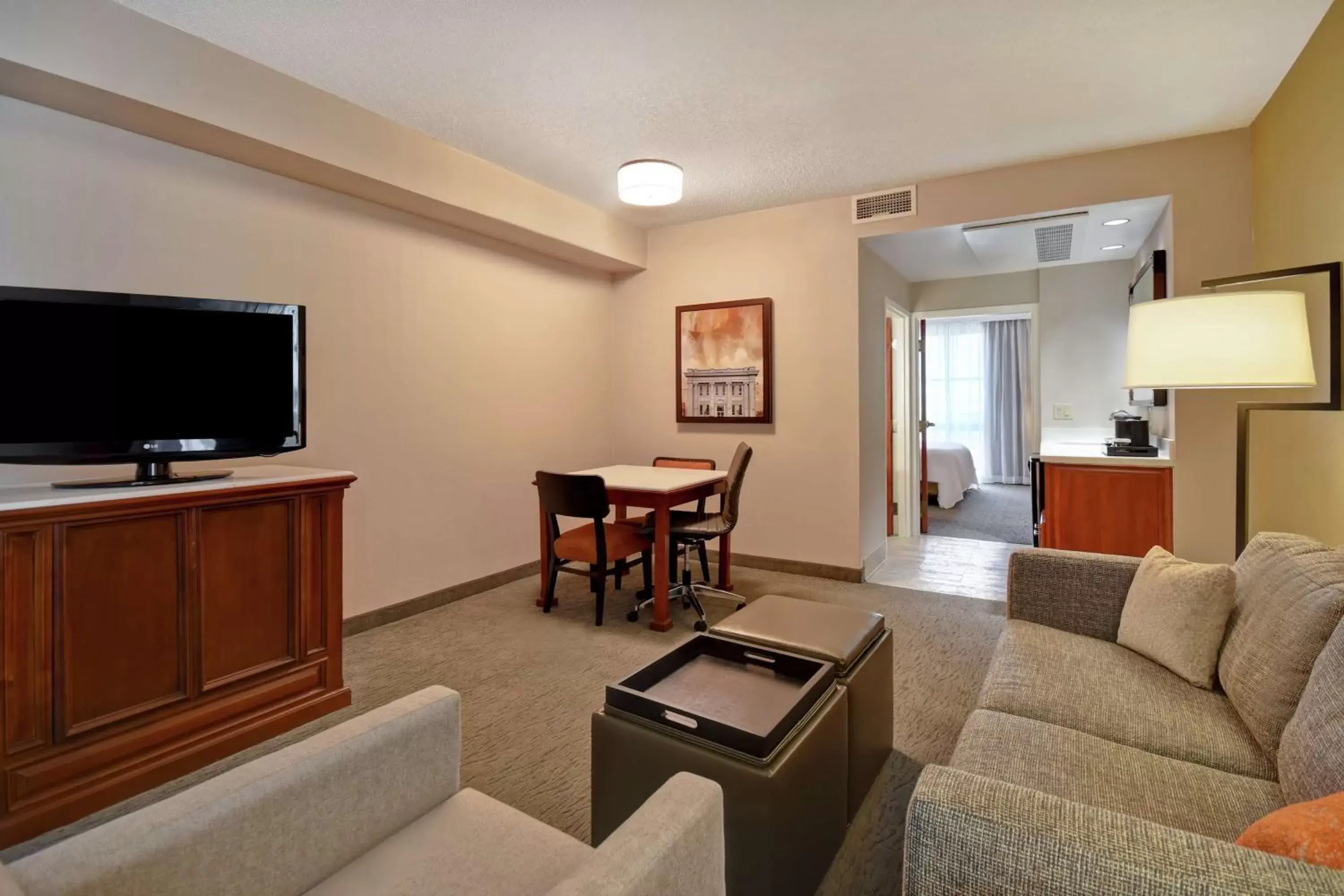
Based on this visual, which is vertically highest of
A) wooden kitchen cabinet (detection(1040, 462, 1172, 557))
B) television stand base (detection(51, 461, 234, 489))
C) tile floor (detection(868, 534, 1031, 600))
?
television stand base (detection(51, 461, 234, 489))

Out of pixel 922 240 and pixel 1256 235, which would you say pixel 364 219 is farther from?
pixel 1256 235

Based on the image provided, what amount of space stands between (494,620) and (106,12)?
3.08m

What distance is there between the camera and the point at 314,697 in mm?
2467

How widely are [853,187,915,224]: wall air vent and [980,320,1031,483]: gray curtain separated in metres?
6.22

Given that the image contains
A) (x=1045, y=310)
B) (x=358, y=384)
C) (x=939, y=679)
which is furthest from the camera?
(x=1045, y=310)

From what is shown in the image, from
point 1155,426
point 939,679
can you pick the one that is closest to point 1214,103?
point 1155,426

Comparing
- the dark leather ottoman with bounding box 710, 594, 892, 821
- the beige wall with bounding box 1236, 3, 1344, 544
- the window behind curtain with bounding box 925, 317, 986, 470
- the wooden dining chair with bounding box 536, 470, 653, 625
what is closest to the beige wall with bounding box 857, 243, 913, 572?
the wooden dining chair with bounding box 536, 470, 653, 625

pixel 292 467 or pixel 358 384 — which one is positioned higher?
pixel 358 384

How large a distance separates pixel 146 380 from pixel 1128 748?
3.18 meters

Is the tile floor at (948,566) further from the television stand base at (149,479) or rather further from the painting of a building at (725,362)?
the television stand base at (149,479)

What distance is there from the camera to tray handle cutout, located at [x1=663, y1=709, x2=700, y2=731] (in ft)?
4.66

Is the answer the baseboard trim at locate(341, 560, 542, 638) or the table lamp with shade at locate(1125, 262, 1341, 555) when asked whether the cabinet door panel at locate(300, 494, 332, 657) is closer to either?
the baseboard trim at locate(341, 560, 542, 638)

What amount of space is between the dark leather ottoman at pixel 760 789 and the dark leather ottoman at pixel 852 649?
0.38 feet

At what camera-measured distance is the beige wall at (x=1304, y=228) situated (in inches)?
87.0
